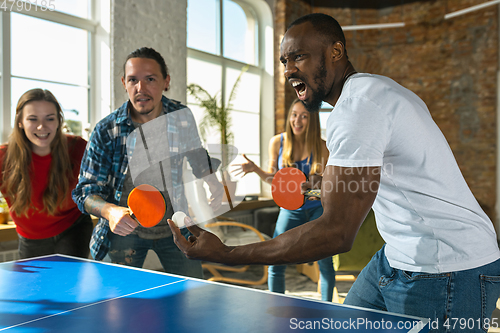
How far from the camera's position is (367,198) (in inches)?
41.3

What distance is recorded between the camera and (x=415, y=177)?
115cm

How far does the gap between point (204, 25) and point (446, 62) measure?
4238 millimetres

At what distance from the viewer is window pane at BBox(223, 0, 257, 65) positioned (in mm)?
6625

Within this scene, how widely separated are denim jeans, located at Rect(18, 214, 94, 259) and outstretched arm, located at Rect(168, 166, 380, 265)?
5.56 ft

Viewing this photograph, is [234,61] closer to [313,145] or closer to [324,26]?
[313,145]

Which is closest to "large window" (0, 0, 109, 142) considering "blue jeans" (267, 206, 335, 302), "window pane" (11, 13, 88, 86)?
"window pane" (11, 13, 88, 86)

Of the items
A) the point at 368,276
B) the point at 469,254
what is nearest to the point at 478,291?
the point at 469,254

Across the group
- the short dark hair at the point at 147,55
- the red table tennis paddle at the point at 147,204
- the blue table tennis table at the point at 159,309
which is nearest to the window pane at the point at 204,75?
the short dark hair at the point at 147,55

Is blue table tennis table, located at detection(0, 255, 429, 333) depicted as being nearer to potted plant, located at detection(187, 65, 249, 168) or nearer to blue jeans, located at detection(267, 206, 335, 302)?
blue jeans, located at detection(267, 206, 335, 302)

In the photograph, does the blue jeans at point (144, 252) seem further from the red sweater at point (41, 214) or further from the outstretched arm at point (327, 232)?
the outstretched arm at point (327, 232)

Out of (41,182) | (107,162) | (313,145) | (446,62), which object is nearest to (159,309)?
(107,162)

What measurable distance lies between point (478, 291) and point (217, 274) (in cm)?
357

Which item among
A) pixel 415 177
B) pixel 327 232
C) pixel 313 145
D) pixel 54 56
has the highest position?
pixel 54 56

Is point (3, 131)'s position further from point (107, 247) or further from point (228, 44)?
point (228, 44)
